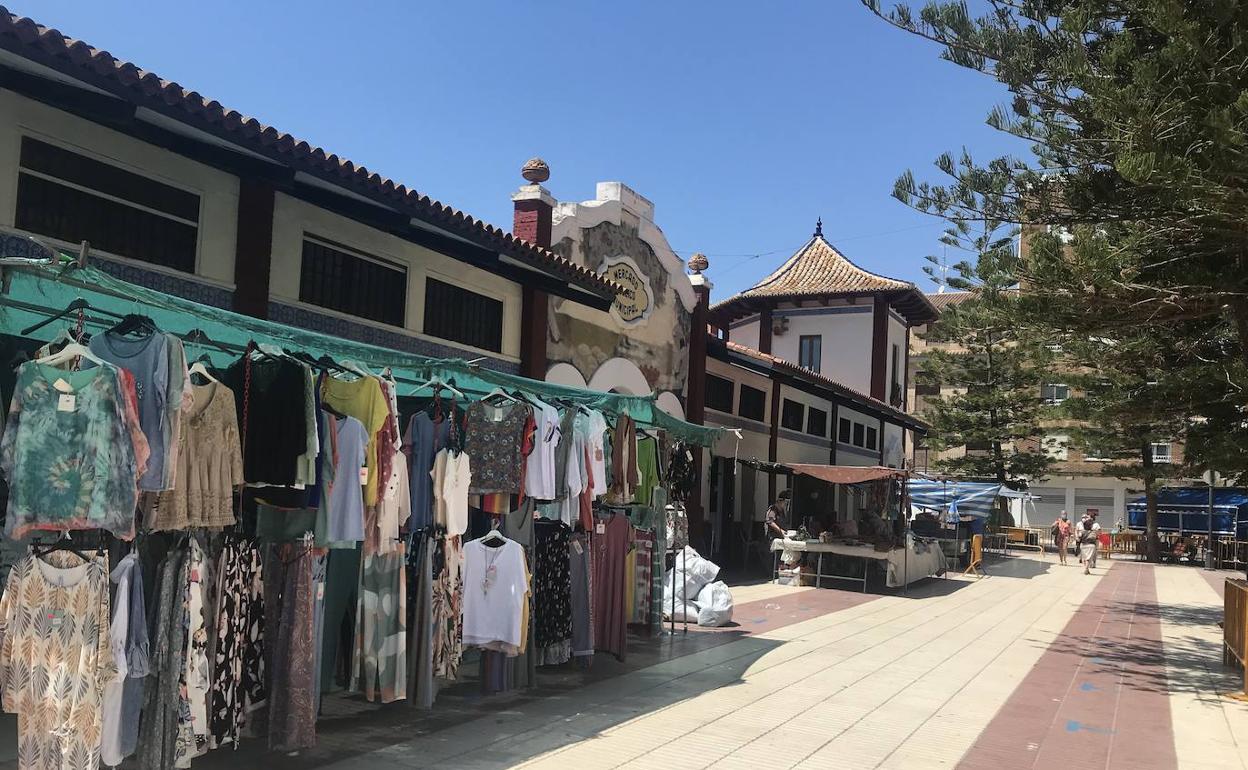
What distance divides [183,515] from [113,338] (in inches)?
37.3

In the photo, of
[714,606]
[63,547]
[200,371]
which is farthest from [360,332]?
[63,547]

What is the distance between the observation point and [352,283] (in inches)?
389

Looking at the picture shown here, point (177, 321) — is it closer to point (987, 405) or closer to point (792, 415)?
point (792, 415)

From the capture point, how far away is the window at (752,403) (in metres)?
21.1

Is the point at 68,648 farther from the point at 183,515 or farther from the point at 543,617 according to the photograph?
the point at 543,617

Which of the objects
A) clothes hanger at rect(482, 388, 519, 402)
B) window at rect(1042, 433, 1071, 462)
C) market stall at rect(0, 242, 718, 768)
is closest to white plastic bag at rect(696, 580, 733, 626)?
market stall at rect(0, 242, 718, 768)

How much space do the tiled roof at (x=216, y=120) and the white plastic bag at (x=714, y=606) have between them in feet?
16.0

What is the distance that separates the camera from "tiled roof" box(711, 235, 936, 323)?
2853 centimetres

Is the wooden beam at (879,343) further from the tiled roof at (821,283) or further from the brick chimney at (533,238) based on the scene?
the brick chimney at (533,238)

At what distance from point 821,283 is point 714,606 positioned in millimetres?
19692

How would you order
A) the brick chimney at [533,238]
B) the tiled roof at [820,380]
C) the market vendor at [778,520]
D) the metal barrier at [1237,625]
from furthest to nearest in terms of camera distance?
the tiled roof at [820,380] → the market vendor at [778,520] → the brick chimney at [533,238] → the metal barrier at [1237,625]

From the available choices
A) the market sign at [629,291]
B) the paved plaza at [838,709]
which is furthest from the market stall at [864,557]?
the market sign at [629,291]

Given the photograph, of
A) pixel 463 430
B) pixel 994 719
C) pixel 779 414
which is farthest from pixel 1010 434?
pixel 463 430

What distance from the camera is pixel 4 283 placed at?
4172 millimetres
